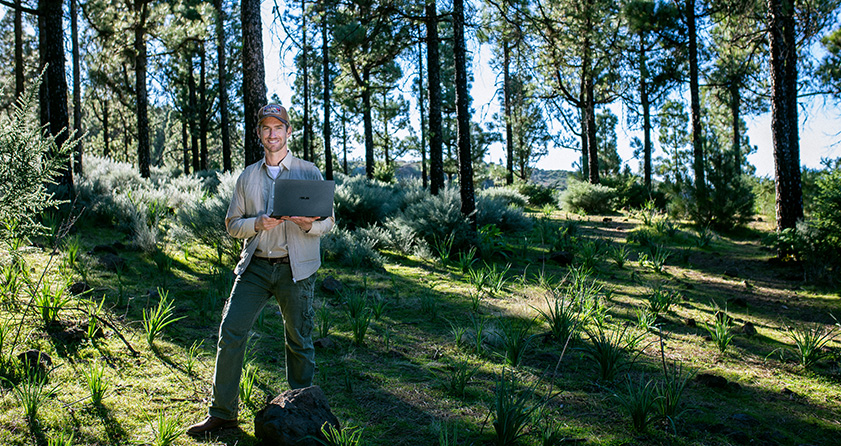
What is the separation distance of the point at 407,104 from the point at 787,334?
1106 inches

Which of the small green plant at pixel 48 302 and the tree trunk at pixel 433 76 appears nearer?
the small green plant at pixel 48 302

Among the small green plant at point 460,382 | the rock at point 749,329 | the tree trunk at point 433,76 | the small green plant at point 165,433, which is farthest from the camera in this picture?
the tree trunk at point 433,76

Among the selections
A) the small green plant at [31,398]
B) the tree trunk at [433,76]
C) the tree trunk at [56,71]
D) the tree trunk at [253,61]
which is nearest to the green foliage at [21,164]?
the small green plant at [31,398]

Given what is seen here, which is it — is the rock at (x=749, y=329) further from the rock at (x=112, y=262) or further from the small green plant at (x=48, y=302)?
the rock at (x=112, y=262)

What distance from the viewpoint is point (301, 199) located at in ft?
8.43

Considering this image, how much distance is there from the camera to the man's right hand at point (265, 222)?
259cm

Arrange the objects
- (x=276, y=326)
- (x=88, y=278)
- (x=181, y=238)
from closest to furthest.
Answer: (x=276, y=326) < (x=88, y=278) < (x=181, y=238)

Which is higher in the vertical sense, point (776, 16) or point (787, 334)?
point (776, 16)

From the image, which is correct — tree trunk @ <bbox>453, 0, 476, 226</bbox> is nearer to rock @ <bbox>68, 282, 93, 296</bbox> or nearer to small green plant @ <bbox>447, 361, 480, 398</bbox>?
small green plant @ <bbox>447, 361, 480, 398</bbox>

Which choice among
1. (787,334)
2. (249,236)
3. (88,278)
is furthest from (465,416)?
(88,278)

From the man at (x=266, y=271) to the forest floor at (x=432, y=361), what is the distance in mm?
337

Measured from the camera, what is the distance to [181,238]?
7.00 metres

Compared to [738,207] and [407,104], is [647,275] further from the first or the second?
[407,104]

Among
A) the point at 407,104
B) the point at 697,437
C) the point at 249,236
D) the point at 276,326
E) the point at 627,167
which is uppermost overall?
the point at 407,104
